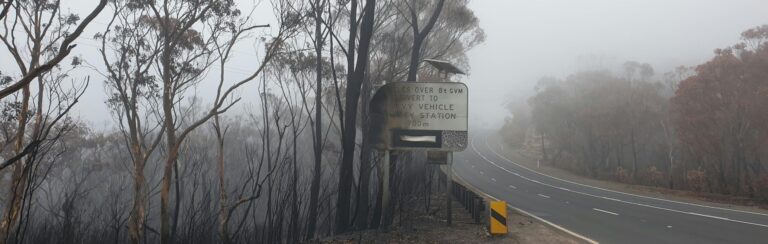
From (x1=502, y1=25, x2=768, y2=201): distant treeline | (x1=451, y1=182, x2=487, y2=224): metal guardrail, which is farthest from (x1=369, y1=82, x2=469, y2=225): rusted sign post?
(x1=502, y1=25, x2=768, y2=201): distant treeline

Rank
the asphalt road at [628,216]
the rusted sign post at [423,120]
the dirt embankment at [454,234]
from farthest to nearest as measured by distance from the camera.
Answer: the asphalt road at [628,216] < the rusted sign post at [423,120] < the dirt embankment at [454,234]

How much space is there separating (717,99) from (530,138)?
139ft

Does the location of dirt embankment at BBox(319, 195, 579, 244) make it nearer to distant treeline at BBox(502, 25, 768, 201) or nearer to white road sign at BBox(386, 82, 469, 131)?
white road sign at BBox(386, 82, 469, 131)

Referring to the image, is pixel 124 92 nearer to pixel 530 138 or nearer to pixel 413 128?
pixel 413 128

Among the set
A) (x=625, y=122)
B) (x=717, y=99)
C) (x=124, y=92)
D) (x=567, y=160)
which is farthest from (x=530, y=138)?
(x=124, y=92)

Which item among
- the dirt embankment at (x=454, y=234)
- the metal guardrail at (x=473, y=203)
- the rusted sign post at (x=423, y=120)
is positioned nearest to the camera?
the dirt embankment at (x=454, y=234)

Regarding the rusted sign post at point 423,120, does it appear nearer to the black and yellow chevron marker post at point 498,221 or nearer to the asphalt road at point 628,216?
the black and yellow chevron marker post at point 498,221

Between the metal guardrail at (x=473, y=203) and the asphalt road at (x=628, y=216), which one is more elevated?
the metal guardrail at (x=473, y=203)

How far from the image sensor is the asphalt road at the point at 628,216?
11297mm

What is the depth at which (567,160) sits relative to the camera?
152ft

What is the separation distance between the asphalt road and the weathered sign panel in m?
4.38

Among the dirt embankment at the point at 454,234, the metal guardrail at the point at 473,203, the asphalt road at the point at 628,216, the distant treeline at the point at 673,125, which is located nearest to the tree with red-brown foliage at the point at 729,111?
the distant treeline at the point at 673,125

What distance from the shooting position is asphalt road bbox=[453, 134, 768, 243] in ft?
37.1

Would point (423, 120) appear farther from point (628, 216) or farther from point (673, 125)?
point (673, 125)
